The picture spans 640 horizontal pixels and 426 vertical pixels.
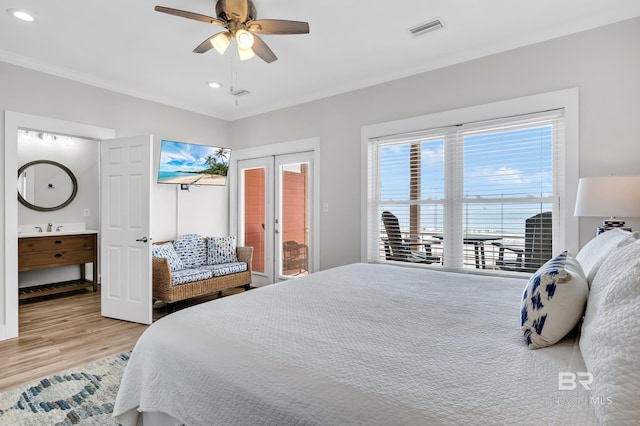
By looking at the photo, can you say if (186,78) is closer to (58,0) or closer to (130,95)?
(130,95)

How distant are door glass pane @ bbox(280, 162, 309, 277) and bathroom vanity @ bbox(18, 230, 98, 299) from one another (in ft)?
9.19

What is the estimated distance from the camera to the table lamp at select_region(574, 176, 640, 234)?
217 cm

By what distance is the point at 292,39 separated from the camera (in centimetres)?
305

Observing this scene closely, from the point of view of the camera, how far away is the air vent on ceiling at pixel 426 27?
110 inches

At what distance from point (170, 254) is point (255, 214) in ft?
4.77

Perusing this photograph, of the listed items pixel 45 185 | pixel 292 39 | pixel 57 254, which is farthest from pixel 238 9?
pixel 45 185

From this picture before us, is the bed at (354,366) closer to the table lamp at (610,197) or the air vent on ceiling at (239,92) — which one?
the table lamp at (610,197)

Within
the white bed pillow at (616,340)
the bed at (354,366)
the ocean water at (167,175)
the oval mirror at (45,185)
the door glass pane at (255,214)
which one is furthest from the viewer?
the door glass pane at (255,214)

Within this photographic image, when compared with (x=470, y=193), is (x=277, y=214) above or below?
below

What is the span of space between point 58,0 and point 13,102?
1.48 m

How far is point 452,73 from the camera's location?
3.40 m

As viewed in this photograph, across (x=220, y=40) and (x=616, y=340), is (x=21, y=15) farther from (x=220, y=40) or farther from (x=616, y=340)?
(x=616, y=340)

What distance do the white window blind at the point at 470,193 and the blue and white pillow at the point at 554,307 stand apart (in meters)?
2.11

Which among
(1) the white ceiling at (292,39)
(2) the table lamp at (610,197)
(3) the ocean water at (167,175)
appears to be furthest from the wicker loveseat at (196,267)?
(2) the table lamp at (610,197)
